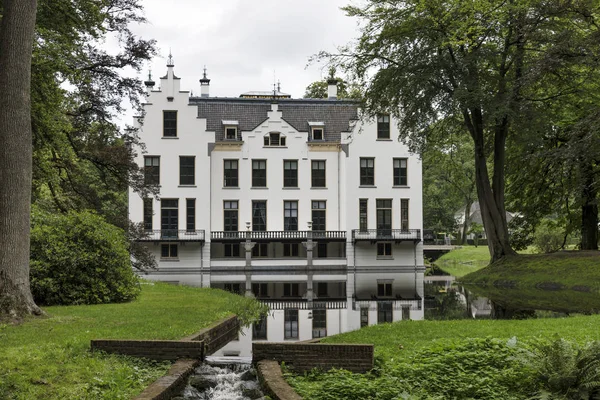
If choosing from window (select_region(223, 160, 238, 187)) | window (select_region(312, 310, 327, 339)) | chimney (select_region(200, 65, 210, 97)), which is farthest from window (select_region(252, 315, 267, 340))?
chimney (select_region(200, 65, 210, 97))

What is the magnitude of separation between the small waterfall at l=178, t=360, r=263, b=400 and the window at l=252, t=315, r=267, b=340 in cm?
309

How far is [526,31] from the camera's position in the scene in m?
22.2

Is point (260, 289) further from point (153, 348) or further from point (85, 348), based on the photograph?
point (85, 348)

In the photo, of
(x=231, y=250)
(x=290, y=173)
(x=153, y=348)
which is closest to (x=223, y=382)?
(x=153, y=348)

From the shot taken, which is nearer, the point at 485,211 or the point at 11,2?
the point at 11,2

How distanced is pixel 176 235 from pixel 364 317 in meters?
26.1

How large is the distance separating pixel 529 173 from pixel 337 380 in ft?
79.1

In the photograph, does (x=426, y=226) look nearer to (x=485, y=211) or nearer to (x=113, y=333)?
(x=485, y=211)

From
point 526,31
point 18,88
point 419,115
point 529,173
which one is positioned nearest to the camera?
point 18,88

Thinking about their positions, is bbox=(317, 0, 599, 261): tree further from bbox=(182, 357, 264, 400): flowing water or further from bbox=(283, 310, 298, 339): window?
bbox=(182, 357, 264, 400): flowing water

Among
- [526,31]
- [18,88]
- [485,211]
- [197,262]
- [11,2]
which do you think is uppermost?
[526,31]

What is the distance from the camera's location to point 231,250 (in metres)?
41.8

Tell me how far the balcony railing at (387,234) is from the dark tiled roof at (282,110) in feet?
21.1

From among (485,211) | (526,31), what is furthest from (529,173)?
(526,31)
